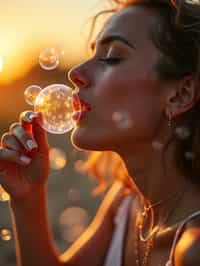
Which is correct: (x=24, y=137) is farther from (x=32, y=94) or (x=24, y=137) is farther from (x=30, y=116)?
(x=32, y=94)

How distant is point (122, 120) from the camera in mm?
2732

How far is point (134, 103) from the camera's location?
9.00 ft

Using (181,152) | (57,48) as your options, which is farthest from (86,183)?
(181,152)

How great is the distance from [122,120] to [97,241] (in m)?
0.64

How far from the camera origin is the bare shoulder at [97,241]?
312cm

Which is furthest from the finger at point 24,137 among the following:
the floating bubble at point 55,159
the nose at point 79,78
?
the floating bubble at point 55,159

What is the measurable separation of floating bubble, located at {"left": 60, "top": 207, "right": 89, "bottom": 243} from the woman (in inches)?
144

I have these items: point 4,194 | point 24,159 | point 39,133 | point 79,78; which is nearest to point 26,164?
point 24,159

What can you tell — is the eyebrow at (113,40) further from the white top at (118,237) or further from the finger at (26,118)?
the white top at (118,237)

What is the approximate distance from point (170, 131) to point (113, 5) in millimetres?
598

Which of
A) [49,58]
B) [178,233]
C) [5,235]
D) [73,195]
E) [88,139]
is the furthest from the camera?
[73,195]

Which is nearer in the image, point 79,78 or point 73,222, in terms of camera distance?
point 79,78

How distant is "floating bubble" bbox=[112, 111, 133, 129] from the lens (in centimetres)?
273

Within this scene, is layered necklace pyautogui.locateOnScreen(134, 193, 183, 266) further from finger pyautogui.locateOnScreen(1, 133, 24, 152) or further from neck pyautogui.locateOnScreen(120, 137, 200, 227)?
finger pyautogui.locateOnScreen(1, 133, 24, 152)
